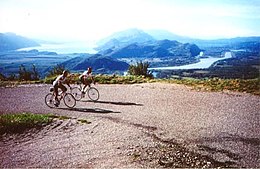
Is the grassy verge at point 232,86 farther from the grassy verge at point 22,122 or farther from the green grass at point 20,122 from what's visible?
the green grass at point 20,122

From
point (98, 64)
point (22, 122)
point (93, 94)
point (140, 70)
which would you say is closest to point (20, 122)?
point (22, 122)

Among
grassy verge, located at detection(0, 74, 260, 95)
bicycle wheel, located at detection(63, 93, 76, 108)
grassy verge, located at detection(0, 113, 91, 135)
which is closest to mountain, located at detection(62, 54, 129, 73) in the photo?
grassy verge, located at detection(0, 74, 260, 95)

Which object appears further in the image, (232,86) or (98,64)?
(98,64)

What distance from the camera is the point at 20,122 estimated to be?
11.7 metres

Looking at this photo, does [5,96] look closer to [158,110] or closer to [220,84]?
[158,110]

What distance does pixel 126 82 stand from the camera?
23219mm

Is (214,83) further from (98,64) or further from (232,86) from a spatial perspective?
(98,64)

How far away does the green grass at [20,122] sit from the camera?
1134 cm

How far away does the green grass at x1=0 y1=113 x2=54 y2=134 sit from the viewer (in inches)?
446

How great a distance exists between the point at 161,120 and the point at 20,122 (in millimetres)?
5431

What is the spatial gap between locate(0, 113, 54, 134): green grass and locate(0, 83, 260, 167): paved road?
1.58m

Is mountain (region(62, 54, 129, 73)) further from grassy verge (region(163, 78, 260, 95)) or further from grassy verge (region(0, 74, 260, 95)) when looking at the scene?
grassy verge (region(163, 78, 260, 95))

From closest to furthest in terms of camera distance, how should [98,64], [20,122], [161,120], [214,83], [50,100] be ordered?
[20,122] < [161,120] < [50,100] < [214,83] < [98,64]

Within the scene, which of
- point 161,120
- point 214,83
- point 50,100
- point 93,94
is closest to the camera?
point 161,120
